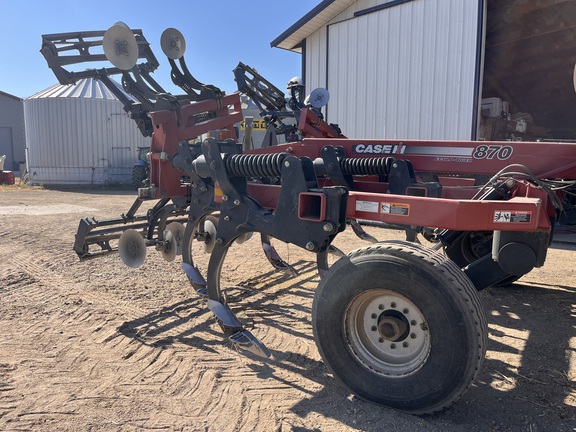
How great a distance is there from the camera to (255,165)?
11.3 ft

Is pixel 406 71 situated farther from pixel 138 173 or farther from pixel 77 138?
pixel 77 138

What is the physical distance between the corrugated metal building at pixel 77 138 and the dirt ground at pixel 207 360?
49.4 feet

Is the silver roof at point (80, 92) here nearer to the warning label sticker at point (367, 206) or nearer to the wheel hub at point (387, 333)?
the warning label sticker at point (367, 206)

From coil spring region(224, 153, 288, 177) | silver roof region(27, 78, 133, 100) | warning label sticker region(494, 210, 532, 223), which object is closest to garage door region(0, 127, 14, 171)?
silver roof region(27, 78, 133, 100)

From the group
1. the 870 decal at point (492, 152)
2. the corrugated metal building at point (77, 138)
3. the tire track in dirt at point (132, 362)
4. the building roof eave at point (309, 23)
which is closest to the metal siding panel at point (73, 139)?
the corrugated metal building at point (77, 138)

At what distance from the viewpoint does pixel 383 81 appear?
10438mm

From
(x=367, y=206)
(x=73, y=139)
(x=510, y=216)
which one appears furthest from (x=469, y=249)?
(x=73, y=139)

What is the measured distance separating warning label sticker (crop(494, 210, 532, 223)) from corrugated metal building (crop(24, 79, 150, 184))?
1952cm

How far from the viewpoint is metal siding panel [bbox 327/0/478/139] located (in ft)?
29.9

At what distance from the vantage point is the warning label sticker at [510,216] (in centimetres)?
271

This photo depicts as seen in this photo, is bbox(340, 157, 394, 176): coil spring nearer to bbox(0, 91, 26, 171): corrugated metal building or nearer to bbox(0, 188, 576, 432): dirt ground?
bbox(0, 188, 576, 432): dirt ground

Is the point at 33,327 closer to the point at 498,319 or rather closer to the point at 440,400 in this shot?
the point at 440,400

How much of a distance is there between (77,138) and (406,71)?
15.0m

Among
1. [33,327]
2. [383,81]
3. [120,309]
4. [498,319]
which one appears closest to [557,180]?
[498,319]
